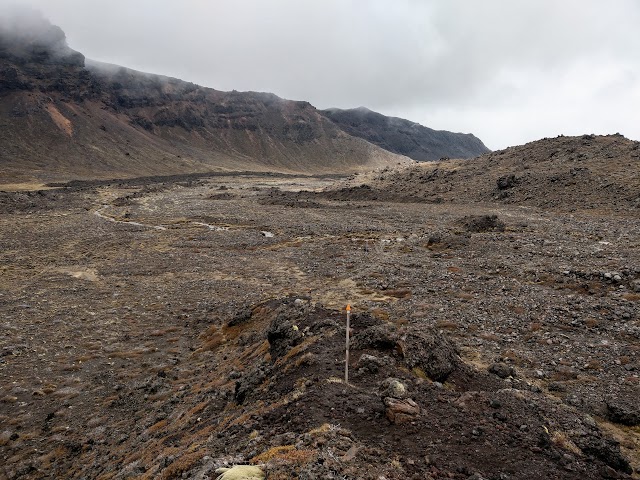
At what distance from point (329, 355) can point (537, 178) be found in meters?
56.4

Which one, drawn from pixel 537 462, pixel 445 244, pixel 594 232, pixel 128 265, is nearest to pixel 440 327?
pixel 537 462

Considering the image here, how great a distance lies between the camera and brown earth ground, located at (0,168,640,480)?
327 inches

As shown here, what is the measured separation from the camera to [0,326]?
2120cm

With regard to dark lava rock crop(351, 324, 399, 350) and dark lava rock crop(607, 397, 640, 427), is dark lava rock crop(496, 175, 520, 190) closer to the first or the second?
dark lava rock crop(607, 397, 640, 427)

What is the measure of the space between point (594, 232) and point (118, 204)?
69.6 m

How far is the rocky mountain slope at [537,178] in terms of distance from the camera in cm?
4842

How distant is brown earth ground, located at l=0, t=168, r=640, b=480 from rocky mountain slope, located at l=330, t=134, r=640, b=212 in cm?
1092

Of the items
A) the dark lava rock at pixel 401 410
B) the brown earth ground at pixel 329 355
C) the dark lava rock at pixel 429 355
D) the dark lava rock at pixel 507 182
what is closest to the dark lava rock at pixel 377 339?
the brown earth ground at pixel 329 355

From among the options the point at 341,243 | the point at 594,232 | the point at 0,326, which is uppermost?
the point at 594,232

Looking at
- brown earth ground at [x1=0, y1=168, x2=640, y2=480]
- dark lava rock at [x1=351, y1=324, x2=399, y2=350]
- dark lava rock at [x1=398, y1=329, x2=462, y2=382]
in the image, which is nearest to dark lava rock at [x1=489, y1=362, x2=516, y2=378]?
brown earth ground at [x1=0, y1=168, x2=640, y2=480]

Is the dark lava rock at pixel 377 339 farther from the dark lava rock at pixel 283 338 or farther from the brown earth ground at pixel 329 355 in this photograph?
the dark lava rock at pixel 283 338

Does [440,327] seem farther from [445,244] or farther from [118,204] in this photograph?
[118,204]

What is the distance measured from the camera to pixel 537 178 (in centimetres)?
5803

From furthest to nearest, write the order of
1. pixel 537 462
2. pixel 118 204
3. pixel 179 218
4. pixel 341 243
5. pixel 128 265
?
pixel 118 204, pixel 179 218, pixel 341 243, pixel 128 265, pixel 537 462
